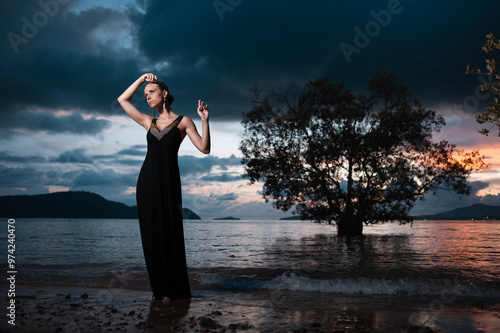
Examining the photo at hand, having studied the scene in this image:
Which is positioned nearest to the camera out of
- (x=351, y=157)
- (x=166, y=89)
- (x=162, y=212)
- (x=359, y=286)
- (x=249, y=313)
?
(x=249, y=313)

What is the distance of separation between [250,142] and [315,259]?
19056mm

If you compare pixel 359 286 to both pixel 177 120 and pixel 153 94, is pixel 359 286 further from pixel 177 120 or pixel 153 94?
pixel 153 94

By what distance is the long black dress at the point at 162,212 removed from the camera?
5605 mm

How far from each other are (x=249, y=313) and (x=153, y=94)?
12.0ft

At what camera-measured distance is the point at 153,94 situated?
5844 millimetres

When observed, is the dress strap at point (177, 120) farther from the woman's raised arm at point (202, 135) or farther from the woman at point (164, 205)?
the woman's raised arm at point (202, 135)

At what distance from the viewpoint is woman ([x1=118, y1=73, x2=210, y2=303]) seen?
561 centimetres

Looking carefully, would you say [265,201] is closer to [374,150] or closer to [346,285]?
[374,150]

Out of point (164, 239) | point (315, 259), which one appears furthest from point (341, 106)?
point (164, 239)

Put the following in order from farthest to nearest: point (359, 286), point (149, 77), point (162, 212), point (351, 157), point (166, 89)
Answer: point (351, 157) < point (359, 286) < point (166, 89) < point (149, 77) < point (162, 212)

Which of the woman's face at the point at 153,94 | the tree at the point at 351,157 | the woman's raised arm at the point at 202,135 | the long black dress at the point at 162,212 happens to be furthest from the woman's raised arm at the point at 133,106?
the tree at the point at 351,157

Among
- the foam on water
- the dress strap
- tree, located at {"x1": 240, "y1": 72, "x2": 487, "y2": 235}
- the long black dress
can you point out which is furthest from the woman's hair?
tree, located at {"x1": 240, "y1": 72, "x2": 487, "y2": 235}

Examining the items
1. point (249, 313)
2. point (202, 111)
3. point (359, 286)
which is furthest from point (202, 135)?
point (359, 286)

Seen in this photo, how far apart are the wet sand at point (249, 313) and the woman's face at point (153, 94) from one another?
10.4 ft
